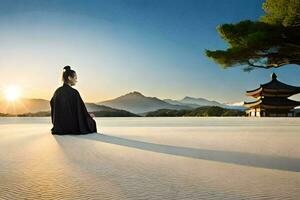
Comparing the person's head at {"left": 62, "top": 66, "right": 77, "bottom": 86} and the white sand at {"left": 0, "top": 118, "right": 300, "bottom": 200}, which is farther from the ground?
the person's head at {"left": 62, "top": 66, "right": 77, "bottom": 86}

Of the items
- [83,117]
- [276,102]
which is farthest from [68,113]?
[276,102]

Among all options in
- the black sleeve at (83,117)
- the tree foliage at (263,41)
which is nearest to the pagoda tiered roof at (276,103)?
the tree foliage at (263,41)

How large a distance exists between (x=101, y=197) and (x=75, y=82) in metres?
5.40

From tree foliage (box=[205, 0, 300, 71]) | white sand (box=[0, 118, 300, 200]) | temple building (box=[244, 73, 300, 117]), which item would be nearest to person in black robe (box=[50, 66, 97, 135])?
white sand (box=[0, 118, 300, 200])

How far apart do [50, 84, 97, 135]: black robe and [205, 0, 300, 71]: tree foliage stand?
825cm

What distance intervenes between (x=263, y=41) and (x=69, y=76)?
8463 millimetres

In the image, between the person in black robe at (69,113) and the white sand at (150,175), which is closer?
the white sand at (150,175)

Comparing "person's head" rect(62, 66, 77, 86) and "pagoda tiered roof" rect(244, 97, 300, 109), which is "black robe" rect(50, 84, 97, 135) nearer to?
"person's head" rect(62, 66, 77, 86)

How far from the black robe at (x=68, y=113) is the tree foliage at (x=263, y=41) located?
8.25m

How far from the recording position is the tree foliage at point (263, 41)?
41.7ft

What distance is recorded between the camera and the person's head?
682cm

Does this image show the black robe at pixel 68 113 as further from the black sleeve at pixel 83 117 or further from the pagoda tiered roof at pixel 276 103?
the pagoda tiered roof at pixel 276 103

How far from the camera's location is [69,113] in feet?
21.7

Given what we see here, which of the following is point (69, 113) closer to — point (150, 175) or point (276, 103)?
point (150, 175)
